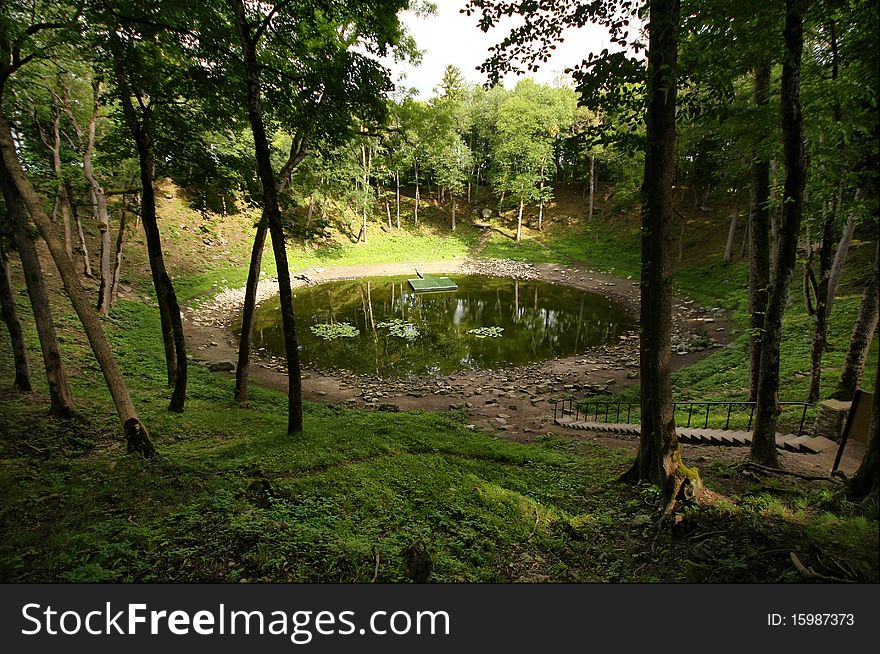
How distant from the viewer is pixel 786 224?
Answer: 18.4 feet

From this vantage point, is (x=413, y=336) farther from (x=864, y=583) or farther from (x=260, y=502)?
(x=864, y=583)

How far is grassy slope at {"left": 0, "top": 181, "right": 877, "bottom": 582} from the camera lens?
364 centimetres

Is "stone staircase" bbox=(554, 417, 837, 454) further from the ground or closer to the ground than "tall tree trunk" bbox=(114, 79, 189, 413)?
closer to the ground

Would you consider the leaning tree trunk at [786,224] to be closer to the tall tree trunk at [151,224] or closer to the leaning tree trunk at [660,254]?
the leaning tree trunk at [660,254]

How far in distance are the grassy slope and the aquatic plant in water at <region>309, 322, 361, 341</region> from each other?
10.8 meters

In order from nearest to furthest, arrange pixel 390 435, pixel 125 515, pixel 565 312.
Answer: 1. pixel 125 515
2. pixel 390 435
3. pixel 565 312

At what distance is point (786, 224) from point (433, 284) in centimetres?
2399

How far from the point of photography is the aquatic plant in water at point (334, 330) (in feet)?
65.0

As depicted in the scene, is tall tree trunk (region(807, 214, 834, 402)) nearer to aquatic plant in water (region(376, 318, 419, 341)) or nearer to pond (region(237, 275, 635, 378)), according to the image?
pond (region(237, 275, 635, 378))

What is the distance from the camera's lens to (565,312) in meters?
24.2

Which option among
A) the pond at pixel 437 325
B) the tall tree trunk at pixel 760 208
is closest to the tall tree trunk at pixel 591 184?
the pond at pixel 437 325

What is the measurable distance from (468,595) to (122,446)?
6.73m

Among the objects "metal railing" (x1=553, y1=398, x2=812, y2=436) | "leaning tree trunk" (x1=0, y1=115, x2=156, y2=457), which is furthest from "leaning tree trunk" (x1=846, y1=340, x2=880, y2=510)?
"leaning tree trunk" (x1=0, y1=115, x2=156, y2=457)

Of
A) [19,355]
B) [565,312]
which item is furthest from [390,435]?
[565,312]
